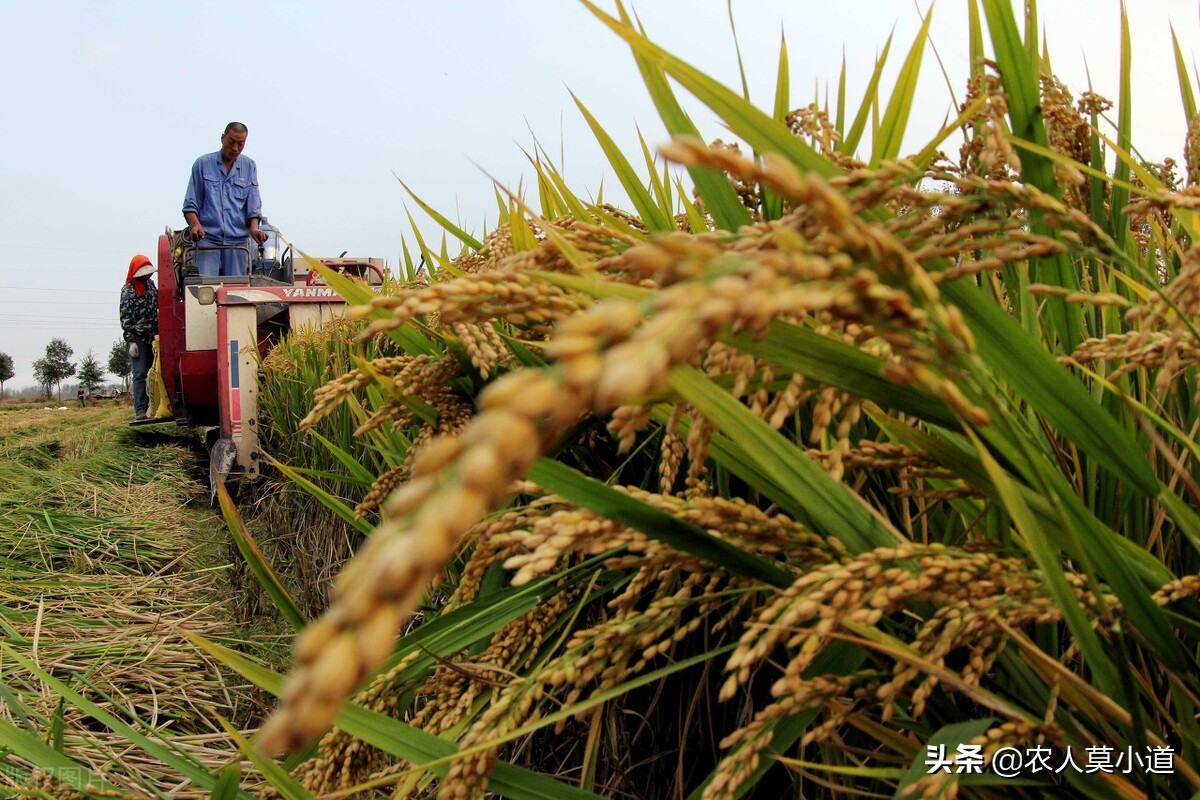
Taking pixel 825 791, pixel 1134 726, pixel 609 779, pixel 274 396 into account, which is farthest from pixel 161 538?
pixel 1134 726

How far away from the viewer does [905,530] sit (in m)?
1.14

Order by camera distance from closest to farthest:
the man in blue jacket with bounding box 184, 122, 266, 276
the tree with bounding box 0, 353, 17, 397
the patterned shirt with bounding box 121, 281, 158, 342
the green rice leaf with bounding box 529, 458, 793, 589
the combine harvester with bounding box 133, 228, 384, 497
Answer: the green rice leaf with bounding box 529, 458, 793, 589
the combine harvester with bounding box 133, 228, 384, 497
the man in blue jacket with bounding box 184, 122, 266, 276
the patterned shirt with bounding box 121, 281, 158, 342
the tree with bounding box 0, 353, 17, 397

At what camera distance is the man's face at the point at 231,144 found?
895cm

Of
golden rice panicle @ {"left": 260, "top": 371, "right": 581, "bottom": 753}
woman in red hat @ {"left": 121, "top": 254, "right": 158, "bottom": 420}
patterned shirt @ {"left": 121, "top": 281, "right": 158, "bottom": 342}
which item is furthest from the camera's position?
patterned shirt @ {"left": 121, "top": 281, "right": 158, "bottom": 342}

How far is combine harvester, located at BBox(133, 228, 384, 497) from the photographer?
618 cm

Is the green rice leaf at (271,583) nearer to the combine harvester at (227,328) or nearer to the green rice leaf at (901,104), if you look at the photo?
the green rice leaf at (901,104)

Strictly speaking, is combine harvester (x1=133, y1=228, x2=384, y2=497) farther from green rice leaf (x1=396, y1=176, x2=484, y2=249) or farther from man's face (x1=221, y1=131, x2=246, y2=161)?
green rice leaf (x1=396, y1=176, x2=484, y2=249)

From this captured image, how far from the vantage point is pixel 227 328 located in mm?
6309

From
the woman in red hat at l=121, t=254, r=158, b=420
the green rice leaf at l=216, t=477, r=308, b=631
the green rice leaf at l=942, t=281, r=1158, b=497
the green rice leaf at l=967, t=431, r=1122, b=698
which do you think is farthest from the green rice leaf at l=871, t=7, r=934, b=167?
the woman in red hat at l=121, t=254, r=158, b=420

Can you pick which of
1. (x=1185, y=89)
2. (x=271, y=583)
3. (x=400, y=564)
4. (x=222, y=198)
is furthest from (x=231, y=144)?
(x=400, y=564)

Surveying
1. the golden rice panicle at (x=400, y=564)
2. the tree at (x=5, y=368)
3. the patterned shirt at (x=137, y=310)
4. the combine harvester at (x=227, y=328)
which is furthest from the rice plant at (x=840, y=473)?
the tree at (x=5, y=368)

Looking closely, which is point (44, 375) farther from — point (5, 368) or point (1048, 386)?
point (1048, 386)

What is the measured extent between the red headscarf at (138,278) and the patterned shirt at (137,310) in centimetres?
5

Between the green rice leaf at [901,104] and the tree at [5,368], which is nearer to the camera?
the green rice leaf at [901,104]
